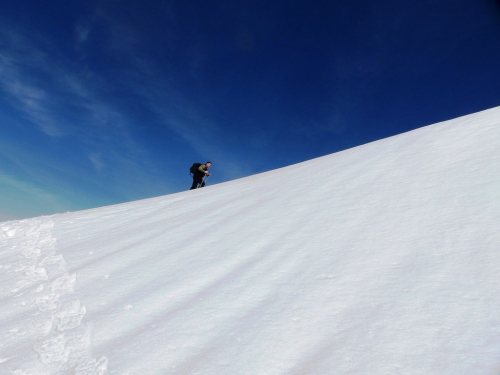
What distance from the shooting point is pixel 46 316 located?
61.6 inches

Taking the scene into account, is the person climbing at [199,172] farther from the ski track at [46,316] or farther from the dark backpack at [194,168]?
the ski track at [46,316]

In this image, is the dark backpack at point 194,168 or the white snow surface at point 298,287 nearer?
the white snow surface at point 298,287

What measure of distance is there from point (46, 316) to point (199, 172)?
6132 mm

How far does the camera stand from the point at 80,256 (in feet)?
7.93

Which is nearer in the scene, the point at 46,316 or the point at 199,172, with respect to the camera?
the point at 46,316

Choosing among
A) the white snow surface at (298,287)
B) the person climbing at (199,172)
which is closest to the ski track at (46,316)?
the white snow surface at (298,287)

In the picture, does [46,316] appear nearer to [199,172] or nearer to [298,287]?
[298,287]

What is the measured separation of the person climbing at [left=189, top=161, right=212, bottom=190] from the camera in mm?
7566

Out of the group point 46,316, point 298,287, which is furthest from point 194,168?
point 298,287

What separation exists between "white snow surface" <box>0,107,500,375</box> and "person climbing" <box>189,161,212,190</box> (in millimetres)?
4780

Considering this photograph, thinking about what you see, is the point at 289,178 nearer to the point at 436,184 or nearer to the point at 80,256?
the point at 436,184

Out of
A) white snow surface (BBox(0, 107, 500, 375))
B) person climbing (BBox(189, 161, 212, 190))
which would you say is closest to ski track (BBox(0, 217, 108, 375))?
white snow surface (BBox(0, 107, 500, 375))

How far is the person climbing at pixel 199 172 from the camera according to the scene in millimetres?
7566

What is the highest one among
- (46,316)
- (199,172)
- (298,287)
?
(199,172)
